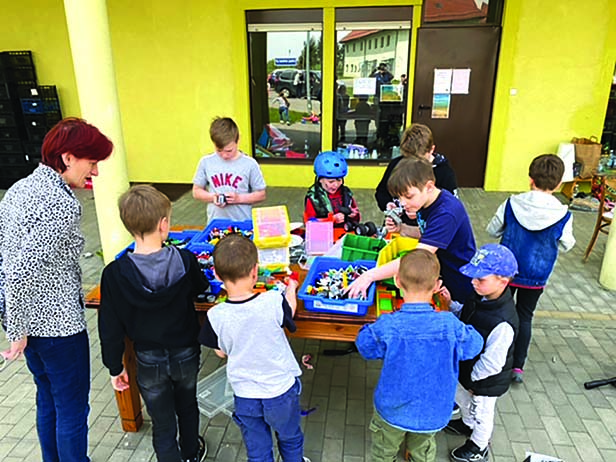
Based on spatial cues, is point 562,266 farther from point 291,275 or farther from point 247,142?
point 247,142

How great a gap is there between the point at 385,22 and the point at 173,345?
22.6 feet

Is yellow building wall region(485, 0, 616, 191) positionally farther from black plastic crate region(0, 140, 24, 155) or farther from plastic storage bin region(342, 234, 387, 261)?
black plastic crate region(0, 140, 24, 155)

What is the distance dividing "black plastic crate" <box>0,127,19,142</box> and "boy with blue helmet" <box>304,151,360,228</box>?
23.5 feet

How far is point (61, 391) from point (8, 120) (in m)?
7.62

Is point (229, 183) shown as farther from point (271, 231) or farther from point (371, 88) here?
point (371, 88)

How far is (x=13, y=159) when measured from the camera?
27.5 feet

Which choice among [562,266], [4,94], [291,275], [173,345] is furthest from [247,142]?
[173,345]

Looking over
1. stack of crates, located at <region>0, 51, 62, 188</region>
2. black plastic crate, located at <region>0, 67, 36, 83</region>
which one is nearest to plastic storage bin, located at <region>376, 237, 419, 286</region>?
stack of crates, located at <region>0, 51, 62, 188</region>

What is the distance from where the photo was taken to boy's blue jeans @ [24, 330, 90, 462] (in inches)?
87.6

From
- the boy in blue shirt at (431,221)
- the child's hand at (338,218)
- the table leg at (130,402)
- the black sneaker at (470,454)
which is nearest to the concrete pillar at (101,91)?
the table leg at (130,402)

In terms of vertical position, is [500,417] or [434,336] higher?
[434,336]

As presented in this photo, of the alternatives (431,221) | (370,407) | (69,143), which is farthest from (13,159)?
(431,221)

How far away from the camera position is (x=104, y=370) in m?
3.66

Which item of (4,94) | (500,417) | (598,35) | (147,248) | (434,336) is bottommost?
(500,417)
